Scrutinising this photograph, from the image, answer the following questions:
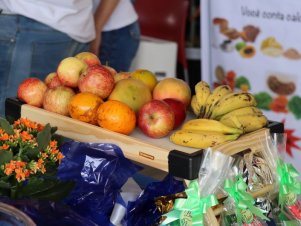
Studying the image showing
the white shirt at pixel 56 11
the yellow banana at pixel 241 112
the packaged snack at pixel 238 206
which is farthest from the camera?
the white shirt at pixel 56 11

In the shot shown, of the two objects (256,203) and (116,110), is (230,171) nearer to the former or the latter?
(256,203)

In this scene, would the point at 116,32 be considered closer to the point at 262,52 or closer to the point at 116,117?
the point at 262,52

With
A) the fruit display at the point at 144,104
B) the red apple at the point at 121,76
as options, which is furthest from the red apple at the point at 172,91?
the red apple at the point at 121,76

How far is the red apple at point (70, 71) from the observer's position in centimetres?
153

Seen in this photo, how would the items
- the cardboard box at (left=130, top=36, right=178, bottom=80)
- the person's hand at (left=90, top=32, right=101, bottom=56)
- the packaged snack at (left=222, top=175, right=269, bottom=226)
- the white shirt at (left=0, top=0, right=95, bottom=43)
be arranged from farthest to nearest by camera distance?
the cardboard box at (left=130, top=36, right=178, bottom=80) < the person's hand at (left=90, top=32, right=101, bottom=56) < the white shirt at (left=0, top=0, right=95, bottom=43) < the packaged snack at (left=222, top=175, right=269, bottom=226)

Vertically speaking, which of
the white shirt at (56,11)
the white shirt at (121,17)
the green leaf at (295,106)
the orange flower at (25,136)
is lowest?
the green leaf at (295,106)

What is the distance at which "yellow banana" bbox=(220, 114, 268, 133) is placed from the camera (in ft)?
4.45

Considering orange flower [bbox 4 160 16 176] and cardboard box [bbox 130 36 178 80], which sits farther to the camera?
cardboard box [bbox 130 36 178 80]

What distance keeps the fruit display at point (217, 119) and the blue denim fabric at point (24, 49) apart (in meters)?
0.70

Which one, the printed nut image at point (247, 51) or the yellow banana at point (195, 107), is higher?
the yellow banana at point (195, 107)

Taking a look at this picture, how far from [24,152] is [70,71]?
1.03 ft

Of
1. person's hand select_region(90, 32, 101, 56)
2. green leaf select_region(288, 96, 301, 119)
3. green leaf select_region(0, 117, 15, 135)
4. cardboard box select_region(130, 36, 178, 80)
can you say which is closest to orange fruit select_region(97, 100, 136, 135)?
green leaf select_region(0, 117, 15, 135)

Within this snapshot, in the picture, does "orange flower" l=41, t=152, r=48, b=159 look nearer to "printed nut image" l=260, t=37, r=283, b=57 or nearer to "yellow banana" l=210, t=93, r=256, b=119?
"yellow banana" l=210, t=93, r=256, b=119

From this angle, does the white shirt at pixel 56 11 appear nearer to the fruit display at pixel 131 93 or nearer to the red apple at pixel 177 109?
the fruit display at pixel 131 93
